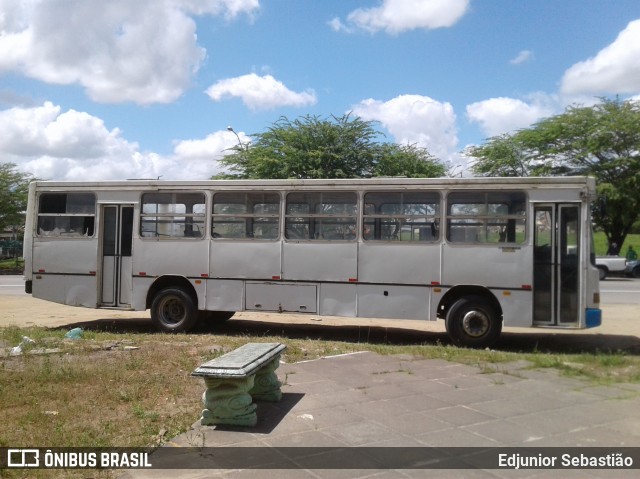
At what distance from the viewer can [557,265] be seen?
10.2 metres

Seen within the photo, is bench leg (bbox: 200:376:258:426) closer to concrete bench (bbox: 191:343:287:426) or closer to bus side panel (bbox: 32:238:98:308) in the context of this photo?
concrete bench (bbox: 191:343:287:426)

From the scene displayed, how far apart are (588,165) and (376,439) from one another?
32.2 m

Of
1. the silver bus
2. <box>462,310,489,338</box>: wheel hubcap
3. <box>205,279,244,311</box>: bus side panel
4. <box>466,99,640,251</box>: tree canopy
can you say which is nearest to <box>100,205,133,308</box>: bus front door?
the silver bus

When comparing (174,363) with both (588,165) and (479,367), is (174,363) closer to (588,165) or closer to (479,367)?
(479,367)

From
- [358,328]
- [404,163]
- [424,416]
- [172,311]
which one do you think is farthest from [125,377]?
[404,163]

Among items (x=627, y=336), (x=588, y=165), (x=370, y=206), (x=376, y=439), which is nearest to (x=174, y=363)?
(x=376, y=439)

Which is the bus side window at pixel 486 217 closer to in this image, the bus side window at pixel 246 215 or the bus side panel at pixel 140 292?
the bus side window at pixel 246 215

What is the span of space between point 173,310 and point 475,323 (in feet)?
19.4

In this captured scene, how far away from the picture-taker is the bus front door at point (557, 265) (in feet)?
33.3

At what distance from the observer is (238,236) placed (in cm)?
1168

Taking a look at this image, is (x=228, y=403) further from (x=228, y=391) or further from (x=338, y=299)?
(x=338, y=299)

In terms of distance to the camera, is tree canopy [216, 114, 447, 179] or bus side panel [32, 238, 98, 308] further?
tree canopy [216, 114, 447, 179]

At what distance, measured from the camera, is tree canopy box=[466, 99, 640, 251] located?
3225 centimetres

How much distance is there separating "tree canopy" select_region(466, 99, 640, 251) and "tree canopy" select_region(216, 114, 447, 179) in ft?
22.2
